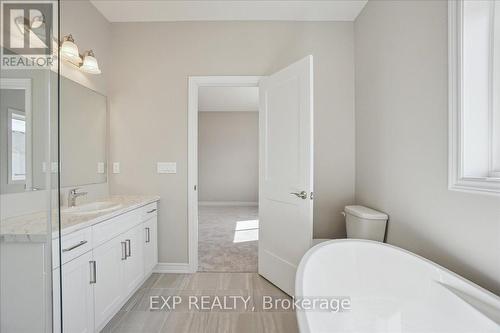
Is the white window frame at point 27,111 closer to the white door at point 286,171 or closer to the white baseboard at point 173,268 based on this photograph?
the white door at point 286,171

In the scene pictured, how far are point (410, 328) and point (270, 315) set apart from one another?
982 millimetres

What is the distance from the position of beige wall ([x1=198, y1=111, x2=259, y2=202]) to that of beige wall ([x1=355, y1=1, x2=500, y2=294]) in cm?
476

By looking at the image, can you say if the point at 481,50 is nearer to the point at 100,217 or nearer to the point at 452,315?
the point at 452,315

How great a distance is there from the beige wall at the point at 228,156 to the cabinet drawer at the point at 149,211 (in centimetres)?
439

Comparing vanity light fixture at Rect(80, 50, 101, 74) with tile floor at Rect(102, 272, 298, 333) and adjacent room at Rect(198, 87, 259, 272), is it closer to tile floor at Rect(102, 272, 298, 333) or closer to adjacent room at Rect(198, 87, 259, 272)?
tile floor at Rect(102, 272, 298, 333)

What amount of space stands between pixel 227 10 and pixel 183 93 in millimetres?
970

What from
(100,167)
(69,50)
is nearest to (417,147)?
(69,50)

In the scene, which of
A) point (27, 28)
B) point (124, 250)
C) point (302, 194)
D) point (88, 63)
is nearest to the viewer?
point (27, 28)

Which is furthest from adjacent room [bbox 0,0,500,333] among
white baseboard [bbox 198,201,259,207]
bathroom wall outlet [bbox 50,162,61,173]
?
white baseboard [bbox 198,201,259,207]

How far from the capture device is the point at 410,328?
118 cm

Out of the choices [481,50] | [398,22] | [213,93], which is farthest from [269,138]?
[213,93]

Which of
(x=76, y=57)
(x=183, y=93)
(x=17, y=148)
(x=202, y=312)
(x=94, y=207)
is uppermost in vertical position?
(x=76, y=57)

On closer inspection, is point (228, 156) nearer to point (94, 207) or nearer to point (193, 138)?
point (193, 138)

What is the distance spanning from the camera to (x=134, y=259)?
1.96 m
